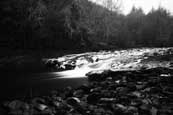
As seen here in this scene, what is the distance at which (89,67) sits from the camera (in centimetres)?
1310

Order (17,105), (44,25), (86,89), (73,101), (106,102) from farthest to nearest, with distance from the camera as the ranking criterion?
(44,25) → (86,89) → (73,101) → (106,102) → (17,105)

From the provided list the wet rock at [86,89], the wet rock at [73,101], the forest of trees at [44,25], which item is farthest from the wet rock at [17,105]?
the forest of trees at [44,25]

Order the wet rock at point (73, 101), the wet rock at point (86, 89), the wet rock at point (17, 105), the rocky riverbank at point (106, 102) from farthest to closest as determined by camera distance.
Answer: the wet rock at point (86, 89)
the wet rock at point (73, 101)
the wet rock at point (17, 105)
the rocky riverbank at point (106, 102)

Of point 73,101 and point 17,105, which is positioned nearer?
point 17,105

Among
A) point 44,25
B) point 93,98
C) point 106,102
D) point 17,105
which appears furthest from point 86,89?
point 44,25

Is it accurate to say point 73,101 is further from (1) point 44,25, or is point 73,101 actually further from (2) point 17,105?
(1) point 44,25

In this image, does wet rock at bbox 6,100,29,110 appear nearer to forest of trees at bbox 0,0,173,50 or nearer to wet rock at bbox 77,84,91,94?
wet rock at bbox 77,84,91,94

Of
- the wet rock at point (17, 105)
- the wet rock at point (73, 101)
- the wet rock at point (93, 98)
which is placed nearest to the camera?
the wet rock at point (17, 105)

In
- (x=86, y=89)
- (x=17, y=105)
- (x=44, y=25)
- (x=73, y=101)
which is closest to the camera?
(x=17, y=105)

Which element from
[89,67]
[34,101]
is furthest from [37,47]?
[34,101]

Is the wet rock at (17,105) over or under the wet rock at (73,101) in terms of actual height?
over

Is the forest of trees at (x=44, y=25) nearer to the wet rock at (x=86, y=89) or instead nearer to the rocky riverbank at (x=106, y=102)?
the wet rock at (x=86, y=89)

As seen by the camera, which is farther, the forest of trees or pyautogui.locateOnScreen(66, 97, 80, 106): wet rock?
the forest of trees

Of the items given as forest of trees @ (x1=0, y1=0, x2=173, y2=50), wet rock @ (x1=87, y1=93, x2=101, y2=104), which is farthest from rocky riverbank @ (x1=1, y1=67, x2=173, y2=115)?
forest of trees @ (x1=0, y1=0, x2=173, y2=50)
